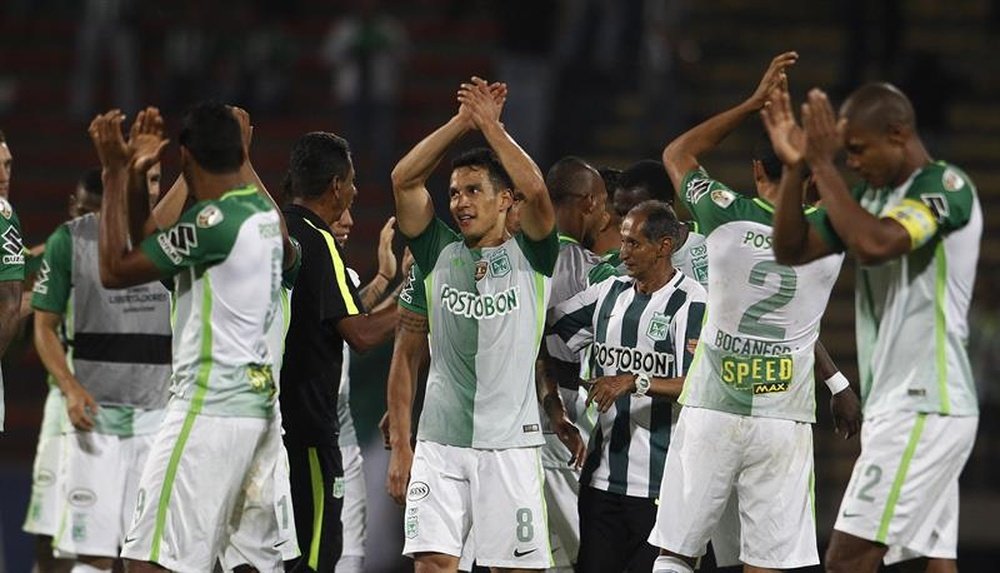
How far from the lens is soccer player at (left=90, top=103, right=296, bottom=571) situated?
6.64 metres

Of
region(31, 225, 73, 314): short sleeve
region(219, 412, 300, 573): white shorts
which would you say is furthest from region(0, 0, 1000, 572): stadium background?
region(219, 412, 300, 573): white shorts

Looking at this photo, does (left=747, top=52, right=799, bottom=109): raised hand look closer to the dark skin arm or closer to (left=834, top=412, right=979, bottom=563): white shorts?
(left=834, top=412, right=979, bottom=563): white shorts

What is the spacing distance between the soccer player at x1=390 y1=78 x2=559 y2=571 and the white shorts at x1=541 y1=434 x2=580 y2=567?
0.81 metres

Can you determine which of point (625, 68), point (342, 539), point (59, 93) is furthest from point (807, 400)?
point (59, 93)

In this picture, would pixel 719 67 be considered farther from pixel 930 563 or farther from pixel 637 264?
pixel 930 563

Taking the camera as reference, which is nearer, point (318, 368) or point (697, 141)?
point (697, 141)

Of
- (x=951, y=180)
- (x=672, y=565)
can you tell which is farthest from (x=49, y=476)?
(x=951, y=180)

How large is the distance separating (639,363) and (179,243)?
2.62 metres

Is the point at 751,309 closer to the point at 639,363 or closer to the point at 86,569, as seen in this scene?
the point at 639,363

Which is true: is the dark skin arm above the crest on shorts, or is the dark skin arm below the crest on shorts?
below

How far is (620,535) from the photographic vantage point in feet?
26.8

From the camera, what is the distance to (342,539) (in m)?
8.07

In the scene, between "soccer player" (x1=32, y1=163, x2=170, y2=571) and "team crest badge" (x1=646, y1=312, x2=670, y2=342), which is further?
"soccer player" (x1=32, y1=163, x2=170, y2=571)

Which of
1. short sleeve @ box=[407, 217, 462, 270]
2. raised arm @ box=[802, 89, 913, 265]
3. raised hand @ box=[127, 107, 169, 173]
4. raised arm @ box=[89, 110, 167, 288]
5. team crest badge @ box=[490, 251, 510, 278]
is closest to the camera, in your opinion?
raised arm @ box=[802, 89, 913, 265]
